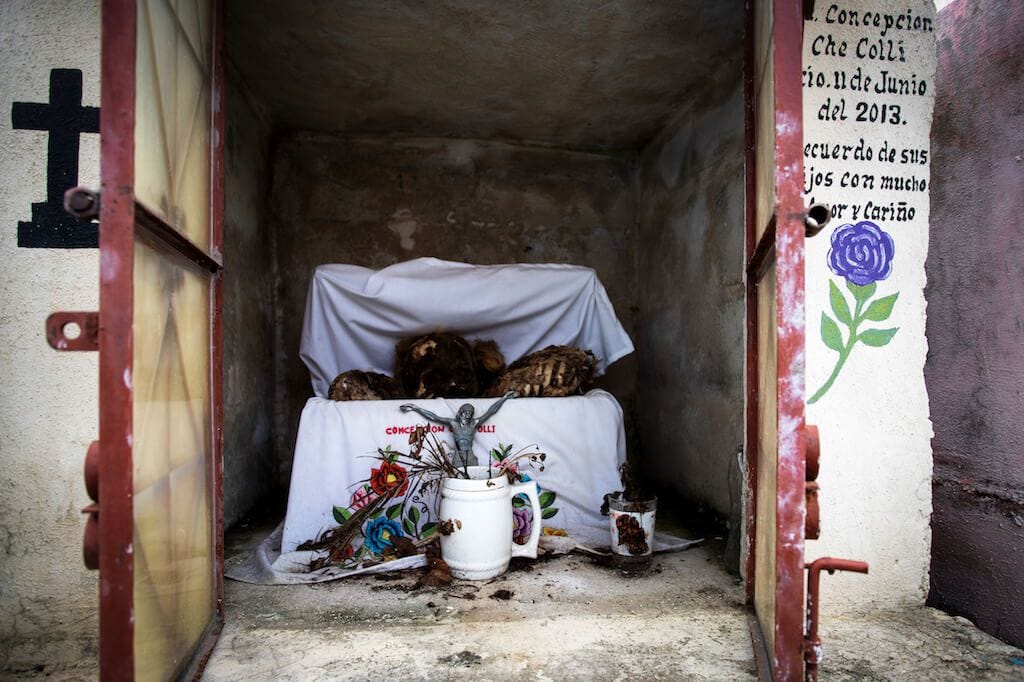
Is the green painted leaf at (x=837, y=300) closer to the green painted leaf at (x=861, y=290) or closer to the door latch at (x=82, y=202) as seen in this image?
the green painted leaf at (x=861, y=290)

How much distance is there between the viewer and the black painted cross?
89.4 inches

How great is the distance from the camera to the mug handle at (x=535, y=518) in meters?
3.14

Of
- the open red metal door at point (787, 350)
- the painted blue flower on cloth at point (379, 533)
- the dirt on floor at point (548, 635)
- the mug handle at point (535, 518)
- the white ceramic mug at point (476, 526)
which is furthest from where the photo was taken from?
the painted blue flower on cloth at point (379, 533)

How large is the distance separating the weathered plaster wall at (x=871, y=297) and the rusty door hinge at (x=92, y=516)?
7.89 ft

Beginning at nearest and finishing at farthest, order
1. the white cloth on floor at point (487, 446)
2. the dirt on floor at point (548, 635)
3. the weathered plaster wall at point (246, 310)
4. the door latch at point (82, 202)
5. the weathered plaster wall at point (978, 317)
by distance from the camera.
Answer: the door latch at point (82, 202), the dirt on floor at point (548, 635), the weathered plaster wall at point (978, 317), the white cloth on floor at point (487, 446), the weathered plaster wall at point (246, 310)

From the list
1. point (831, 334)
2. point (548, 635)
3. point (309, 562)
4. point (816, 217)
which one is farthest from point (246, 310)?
point (816, 217)

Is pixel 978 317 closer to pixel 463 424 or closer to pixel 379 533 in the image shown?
pixel 463 424

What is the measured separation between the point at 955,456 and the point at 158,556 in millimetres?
3105

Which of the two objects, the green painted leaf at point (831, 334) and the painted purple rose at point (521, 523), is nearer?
the green painted leaf at point (831, 334)

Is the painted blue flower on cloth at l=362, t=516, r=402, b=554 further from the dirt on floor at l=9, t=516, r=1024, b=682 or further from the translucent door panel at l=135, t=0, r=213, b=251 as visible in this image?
the translucent door panel at l=135, t=0, r=213, b=251

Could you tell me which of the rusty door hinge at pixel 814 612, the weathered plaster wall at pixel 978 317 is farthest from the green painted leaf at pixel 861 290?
the rusty door hinge at pixel 814 612

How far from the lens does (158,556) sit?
5.85 ft

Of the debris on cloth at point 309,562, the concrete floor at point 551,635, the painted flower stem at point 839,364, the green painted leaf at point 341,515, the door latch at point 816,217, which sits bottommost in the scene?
the concrete floor at point 551,635

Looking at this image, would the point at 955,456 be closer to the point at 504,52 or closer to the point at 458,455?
the point at 458,455
